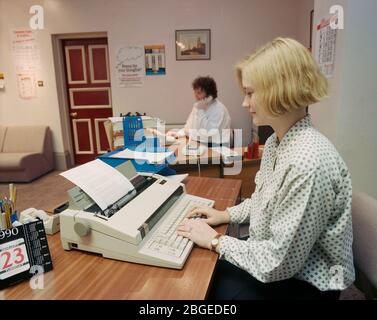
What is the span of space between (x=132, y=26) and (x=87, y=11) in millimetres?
676

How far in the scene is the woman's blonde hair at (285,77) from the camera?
2.97 ft

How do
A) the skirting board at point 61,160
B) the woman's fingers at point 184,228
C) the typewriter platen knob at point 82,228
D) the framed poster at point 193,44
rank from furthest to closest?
the skirting board at point 61,160, the framed poster at point 193,44, the woman's fingers at point 184,228, the typewriter platen knob at point 82,228

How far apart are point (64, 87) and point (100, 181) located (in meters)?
4.14

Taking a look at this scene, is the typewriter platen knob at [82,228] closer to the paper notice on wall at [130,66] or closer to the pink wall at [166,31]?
the pink wall at [166,31]

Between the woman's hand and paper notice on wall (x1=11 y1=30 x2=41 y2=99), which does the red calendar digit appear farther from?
paper notice on wall (x1=11 y1=30 x2=41 y2=99)

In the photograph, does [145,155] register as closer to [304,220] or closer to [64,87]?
[304,220]

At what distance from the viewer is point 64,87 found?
472cm

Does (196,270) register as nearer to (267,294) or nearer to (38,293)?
(267,294)

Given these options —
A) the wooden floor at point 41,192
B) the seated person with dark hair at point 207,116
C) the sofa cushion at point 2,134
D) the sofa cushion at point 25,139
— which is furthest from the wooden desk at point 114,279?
the sofa cushion at point 2,134

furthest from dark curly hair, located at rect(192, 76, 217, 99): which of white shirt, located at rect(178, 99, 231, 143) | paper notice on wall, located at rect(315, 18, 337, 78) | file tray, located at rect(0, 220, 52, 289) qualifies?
file tray, located at rect(0, 220, 52, 289)

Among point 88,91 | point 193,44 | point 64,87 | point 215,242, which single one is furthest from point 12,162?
point 215,242

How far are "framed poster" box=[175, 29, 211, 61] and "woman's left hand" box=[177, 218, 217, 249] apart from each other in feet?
11.9

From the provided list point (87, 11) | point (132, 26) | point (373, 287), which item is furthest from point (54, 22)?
point (373, 287)

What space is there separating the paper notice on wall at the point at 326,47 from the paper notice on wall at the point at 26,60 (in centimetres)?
402
